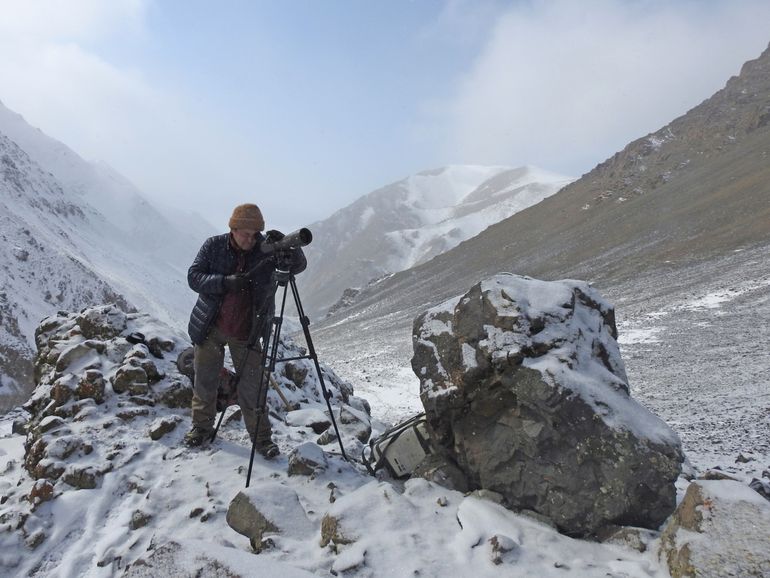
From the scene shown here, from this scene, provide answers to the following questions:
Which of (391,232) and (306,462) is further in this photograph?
(391,232)

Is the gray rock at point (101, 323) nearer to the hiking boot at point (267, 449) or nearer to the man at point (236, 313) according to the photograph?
the man at point (236, 313)

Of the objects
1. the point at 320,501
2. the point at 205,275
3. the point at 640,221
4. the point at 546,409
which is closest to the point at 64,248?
the point at 205,275

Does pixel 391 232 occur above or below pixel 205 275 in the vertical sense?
above

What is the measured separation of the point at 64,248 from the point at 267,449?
129 feet

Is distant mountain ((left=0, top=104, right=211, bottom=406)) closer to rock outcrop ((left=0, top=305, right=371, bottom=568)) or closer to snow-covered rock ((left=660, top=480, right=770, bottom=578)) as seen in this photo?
rock outcrop ((left=0, top=305, right=371, bottom=568))

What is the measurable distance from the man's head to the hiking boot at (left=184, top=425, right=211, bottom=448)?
92.8 inches

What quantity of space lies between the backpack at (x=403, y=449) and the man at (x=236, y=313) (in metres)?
1.27

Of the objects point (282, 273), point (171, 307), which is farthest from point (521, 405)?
point (171, 307)

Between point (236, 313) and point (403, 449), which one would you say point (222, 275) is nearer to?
point (236, 313)

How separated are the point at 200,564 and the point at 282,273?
108 inches

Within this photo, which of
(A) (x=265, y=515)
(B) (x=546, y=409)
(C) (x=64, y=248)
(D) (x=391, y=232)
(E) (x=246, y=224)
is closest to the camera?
(B) (x=546, y=409)

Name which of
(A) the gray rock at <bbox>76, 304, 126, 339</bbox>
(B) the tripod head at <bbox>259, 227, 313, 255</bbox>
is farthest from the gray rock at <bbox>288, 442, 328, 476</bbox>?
(A) the gray rock at <bbox>76, 304, 126, 339</bbox>

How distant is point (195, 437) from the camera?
5.90 meters

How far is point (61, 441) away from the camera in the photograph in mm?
5672
